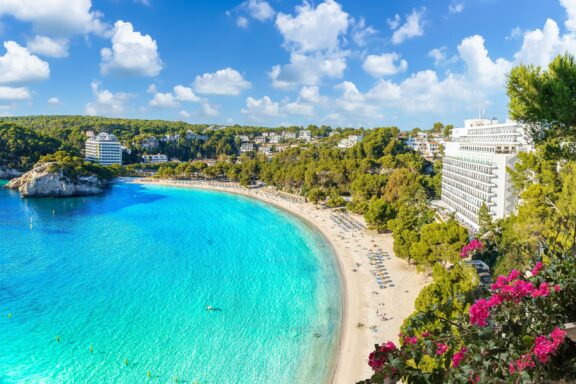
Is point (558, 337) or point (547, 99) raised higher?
point (547, 99)

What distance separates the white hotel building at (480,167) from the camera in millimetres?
32688

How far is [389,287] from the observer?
88.0 ft

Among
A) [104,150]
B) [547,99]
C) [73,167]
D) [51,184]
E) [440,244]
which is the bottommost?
[440,244]

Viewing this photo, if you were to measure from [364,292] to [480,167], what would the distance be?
61.2 ft

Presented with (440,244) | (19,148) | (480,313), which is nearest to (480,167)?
(440,244)

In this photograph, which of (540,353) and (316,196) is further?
(316,196)

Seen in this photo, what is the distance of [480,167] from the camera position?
3538 cm

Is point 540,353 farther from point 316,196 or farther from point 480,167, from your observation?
point 316,196

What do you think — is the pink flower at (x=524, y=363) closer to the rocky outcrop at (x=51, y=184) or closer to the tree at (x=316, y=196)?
the tree at (x=316, y=196)

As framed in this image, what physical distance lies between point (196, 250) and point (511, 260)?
93.4 ft

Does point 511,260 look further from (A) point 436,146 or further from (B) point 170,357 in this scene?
(A) point 436,146

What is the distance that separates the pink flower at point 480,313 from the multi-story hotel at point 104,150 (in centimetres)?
11826

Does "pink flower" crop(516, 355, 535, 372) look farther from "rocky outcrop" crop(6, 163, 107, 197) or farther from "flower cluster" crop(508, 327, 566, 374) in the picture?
"rocky outcrop" crop(6, 163, 107, 197)

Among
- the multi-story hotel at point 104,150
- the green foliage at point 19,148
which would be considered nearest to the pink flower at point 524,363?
the green foliage at point 19,148
